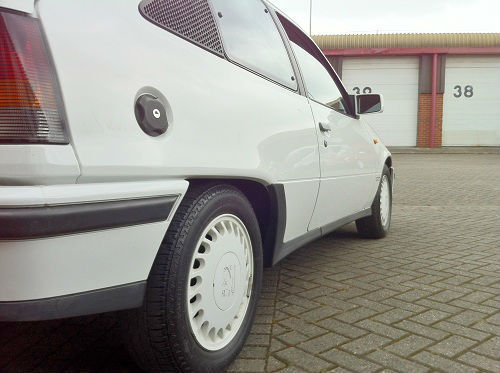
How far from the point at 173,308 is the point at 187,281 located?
11 cm

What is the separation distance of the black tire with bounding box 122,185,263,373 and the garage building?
761 inches

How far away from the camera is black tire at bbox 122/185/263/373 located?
1523 millimetres

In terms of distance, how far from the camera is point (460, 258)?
3.72 metres

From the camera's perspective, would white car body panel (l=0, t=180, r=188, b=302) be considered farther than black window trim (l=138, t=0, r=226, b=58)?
No

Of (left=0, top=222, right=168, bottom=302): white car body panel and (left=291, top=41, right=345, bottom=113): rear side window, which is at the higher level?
(left=291, top=41, right=345, bottom=113): rear side window

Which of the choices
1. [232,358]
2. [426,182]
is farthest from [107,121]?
[426,182]

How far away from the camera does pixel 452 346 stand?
2117mm

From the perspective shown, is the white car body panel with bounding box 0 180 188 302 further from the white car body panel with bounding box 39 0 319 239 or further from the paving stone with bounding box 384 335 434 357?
the paving stone with bounding box 384 335 434 357

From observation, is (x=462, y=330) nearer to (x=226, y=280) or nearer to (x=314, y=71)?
(x=226, y=280)

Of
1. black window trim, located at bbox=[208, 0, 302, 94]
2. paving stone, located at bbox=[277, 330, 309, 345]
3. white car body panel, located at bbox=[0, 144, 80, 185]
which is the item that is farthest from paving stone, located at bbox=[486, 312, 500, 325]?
white car body panel, located at bbox=[0, 144, 80, 185]

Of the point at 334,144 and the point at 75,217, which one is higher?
the point at 334,144

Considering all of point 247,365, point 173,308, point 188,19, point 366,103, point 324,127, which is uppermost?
point 188,19

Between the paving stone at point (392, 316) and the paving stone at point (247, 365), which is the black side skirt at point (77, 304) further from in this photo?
the paving stone at point (392, 316)

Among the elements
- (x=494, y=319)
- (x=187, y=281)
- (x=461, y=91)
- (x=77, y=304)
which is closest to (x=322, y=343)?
(x=187, y=281)
